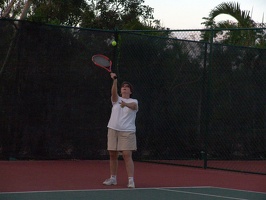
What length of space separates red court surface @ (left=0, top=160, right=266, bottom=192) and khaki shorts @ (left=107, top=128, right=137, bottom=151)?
1.73 ft

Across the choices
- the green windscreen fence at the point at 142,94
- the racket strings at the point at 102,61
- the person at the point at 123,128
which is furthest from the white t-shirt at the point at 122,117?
the green windscreen fence at the point at 142,94

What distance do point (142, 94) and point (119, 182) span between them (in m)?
3.59

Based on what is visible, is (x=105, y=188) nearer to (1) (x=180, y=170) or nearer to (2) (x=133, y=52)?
(1) (x=180, y=170)

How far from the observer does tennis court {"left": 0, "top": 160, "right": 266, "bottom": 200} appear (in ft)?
29.2

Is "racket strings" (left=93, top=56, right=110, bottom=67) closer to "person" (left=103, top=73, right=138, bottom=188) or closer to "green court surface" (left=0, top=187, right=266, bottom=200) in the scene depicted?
"person" (left=103, top=73, right=138, bottom=188)

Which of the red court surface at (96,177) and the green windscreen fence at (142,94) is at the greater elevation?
the green windscreen fence at (142,94)

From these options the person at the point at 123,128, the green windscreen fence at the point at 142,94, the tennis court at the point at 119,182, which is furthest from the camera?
the green windscreen fence at the point at 142,94

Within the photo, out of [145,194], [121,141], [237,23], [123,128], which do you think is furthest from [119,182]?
[237,23]

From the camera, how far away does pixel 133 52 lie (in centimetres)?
1387

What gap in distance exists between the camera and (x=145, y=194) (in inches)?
356

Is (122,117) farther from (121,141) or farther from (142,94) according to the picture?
(142,94)

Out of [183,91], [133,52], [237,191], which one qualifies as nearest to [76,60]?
[133,52]

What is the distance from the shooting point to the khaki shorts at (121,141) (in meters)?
9.82

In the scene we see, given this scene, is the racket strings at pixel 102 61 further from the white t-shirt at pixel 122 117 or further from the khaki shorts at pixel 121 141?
the khaki shorts at pixel 121 141
